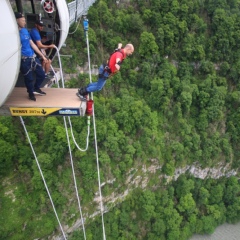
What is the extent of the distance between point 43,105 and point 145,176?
18318 mm

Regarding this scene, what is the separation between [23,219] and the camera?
1706 centimetres

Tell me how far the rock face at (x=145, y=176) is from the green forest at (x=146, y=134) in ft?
0.73

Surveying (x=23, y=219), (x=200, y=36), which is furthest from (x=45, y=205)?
(x=200, y=36)

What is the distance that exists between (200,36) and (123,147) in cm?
1537

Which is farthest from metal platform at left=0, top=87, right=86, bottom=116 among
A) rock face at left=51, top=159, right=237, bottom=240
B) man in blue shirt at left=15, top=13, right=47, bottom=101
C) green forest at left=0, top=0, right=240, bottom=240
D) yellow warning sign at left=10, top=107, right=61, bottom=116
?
rock face at left=51, top=159, right=237, bottom=240

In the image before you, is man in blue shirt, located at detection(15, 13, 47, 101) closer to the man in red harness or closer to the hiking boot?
the hiking boot

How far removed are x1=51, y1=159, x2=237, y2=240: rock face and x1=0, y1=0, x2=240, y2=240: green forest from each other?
223 mm

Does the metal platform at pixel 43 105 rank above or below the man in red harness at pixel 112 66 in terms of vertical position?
below

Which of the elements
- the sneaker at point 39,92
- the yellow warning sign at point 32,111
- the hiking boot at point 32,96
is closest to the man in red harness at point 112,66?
the yellow warning sign at point 32,111

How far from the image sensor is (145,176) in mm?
22594

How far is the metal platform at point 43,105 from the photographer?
545 cm

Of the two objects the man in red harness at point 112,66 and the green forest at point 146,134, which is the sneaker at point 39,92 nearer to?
the man in red harness at point 112,66

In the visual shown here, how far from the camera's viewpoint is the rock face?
789 inches

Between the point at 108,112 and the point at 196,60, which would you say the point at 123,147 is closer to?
the point at 108,112
